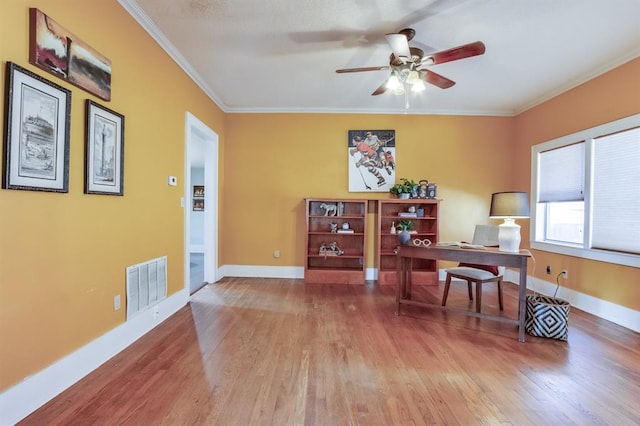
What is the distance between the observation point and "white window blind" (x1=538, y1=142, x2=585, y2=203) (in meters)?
3.61

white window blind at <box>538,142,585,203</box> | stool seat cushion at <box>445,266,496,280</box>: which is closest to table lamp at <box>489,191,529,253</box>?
stool seat cushion at <box>445,266,496,280</box>

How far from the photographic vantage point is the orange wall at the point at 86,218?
1556mm

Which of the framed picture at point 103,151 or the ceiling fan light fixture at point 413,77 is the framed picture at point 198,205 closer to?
the framed picture at point 103,151

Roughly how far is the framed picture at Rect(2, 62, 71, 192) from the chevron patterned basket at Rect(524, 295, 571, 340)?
3884 mm

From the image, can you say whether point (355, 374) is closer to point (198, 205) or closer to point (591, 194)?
point (591, 194)

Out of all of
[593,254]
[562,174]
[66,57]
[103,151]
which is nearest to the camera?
[66,57]

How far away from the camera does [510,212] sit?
2723mm

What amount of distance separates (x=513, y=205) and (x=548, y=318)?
1.08 m

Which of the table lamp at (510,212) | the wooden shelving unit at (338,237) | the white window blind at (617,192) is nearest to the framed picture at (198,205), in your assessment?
the wooden shelving unit at (338,237)

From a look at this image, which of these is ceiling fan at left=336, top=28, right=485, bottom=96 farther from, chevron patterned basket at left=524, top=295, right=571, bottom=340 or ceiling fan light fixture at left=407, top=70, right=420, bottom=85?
chevron patterned basket at left=524, top=295, right=571, bottom=340

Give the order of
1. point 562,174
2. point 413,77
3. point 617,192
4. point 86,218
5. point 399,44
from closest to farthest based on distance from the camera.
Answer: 1. point 86,218
2. point 399,44
3. point 413,77
4. point 617,192
5. point 562,174

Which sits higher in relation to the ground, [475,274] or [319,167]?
[319,167]

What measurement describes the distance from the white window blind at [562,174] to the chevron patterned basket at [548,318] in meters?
1.66

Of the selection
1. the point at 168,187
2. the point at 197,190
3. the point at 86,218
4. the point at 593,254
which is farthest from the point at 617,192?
the point at 197,190
